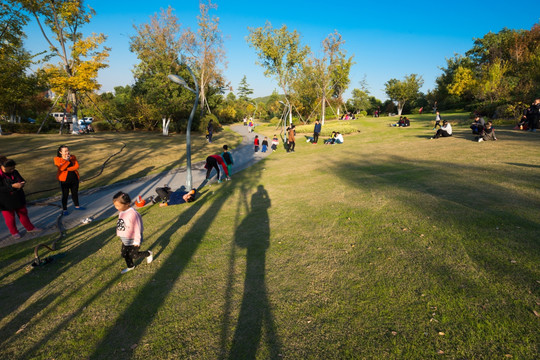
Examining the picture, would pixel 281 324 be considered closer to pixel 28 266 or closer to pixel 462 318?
pixel 462 318

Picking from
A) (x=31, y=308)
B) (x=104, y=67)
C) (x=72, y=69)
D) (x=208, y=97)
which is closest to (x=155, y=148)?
(x=104, y=67)

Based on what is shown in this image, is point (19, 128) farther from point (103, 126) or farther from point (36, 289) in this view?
point (36, 289)

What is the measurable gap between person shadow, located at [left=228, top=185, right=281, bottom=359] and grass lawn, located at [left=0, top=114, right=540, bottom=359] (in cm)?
2

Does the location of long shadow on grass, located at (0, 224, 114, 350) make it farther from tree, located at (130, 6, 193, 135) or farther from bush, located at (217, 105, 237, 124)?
bush, located at (217, 105, 237, 124)

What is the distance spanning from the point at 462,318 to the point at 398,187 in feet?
17.6

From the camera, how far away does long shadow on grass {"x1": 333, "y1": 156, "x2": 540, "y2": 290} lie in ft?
12.4

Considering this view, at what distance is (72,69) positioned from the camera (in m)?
26.1

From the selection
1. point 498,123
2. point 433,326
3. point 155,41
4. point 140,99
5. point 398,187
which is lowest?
point 433,326

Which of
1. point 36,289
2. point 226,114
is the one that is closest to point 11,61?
point 36,289

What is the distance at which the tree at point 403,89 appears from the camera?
50000 mm

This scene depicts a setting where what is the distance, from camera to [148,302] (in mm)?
3715

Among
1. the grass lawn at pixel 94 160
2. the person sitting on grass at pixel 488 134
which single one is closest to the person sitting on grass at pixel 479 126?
the person sitting on grass at pixel 488 134

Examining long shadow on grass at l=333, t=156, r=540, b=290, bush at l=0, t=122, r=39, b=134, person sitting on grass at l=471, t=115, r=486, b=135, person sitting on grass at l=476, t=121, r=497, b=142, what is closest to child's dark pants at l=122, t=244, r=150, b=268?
long shadow on grass at l=333, t=156, r=540, b=290

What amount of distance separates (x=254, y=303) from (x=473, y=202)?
18.2 ft
